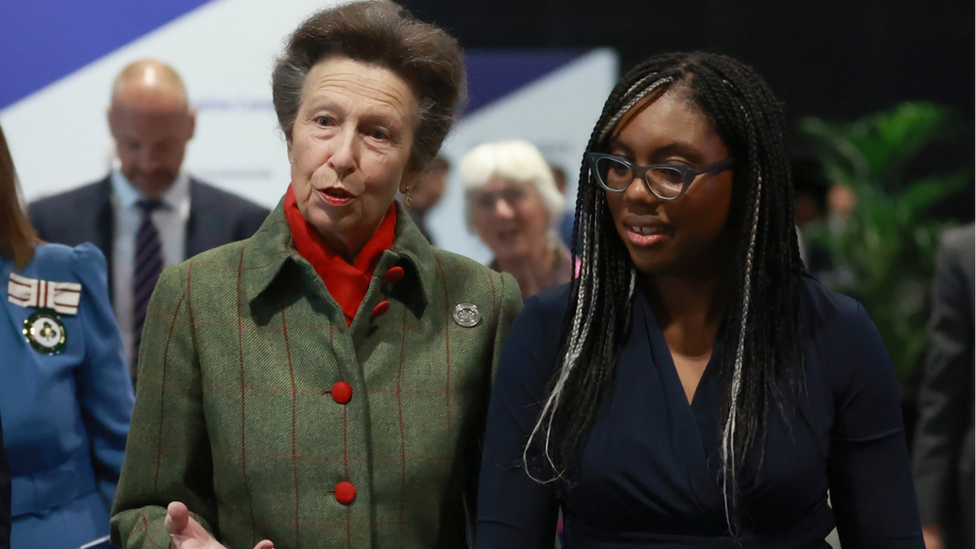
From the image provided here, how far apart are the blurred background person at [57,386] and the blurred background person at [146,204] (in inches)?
22.2

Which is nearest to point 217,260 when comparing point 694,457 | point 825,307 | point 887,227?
point 694,457

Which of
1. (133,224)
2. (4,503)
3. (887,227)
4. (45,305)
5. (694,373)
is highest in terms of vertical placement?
(133,224)

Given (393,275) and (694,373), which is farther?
(393,275)

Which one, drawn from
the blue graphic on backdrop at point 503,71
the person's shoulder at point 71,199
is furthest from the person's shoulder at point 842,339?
the blue graphic on backdrop at point 503,71

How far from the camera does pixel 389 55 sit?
2174 millimetres

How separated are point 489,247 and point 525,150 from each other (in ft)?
1.40

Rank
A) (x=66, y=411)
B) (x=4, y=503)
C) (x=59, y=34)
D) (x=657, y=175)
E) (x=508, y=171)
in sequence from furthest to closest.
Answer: (x=508, y=171), (x=59, y=34), (x=66, y=411), (x=657, y=175), (x=4, y=503)

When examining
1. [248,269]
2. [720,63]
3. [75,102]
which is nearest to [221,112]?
[75,102]

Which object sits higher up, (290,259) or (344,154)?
(344,154)

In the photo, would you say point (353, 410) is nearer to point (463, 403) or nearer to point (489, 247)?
point (463, 403)

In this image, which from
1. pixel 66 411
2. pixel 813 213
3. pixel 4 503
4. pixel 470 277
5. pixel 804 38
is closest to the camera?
pixel 4 503

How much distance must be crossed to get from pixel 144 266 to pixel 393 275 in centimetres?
119

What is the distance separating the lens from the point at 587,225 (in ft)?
6.89

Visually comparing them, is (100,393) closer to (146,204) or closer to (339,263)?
(339,263)
